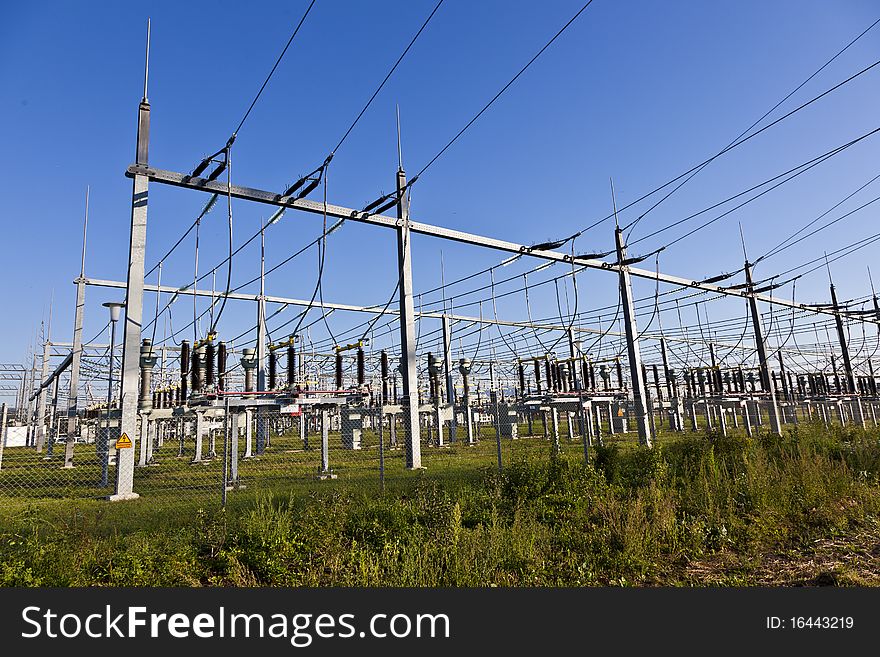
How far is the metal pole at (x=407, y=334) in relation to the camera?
831 centimetres

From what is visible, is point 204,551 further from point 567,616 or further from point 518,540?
point 567,616

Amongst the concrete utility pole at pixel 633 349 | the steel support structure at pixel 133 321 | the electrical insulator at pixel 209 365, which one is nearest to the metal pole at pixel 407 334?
the electrical insulator at pixel 209 365

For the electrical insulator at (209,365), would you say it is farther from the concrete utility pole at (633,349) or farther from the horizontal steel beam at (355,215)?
the concrete utility pole at (633,349)

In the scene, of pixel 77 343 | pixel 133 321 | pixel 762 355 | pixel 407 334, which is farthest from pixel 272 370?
pixel 762 355

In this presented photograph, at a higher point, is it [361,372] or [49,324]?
[49,324]

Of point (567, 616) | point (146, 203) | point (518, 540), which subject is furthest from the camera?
point (146, 203)

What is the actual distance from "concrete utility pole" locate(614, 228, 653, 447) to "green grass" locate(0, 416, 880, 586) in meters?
2.33

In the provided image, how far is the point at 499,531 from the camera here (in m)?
4.50

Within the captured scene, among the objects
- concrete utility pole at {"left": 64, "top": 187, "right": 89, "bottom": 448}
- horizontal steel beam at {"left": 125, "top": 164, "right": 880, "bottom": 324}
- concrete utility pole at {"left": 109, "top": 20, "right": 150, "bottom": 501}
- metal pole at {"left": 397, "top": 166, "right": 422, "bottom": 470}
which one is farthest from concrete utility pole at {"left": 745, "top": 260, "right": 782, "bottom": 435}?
concrete utility pole at {"left": 64, "top": 187, "right": 89, "bottom": 448}

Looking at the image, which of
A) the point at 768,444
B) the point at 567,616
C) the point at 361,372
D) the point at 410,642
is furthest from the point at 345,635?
the point at 768,444

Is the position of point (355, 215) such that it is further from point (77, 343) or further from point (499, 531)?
point (77, 343)

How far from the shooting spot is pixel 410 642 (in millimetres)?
2758

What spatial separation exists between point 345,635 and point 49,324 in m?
24.1

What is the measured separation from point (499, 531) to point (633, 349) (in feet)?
23.5
